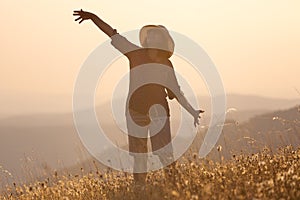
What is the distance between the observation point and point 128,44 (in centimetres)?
748

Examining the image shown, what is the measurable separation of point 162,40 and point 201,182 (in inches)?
96.9

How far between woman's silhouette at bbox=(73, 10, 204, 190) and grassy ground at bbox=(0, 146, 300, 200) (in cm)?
42

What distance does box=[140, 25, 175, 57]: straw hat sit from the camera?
292 inches

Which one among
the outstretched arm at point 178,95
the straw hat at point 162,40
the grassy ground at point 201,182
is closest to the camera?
the grassy ground at point 201,182

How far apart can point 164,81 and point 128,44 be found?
2.46ft

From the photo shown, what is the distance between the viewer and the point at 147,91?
298 inches

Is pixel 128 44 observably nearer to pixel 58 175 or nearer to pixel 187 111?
pixel 187 111

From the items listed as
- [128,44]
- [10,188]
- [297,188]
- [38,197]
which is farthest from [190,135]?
[10,188]

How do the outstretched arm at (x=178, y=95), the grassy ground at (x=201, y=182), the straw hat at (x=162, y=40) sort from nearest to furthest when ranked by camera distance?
the grassy ground at (x=201, y=182) < the straw hat at (x=162, y=40) < the outstretched arm at (x=178, y=95)

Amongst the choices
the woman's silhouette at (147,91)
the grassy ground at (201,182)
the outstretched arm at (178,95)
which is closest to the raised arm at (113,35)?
the woman's silhouette at (147,91)

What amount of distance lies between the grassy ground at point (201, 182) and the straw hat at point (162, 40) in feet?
5.40

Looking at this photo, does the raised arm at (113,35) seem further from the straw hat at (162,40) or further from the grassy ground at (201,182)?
the grassy ground at (201,182)

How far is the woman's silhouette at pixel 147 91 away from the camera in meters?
7.48

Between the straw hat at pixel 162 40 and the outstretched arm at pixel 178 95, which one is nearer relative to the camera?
the straw hat at pixel 162 40
